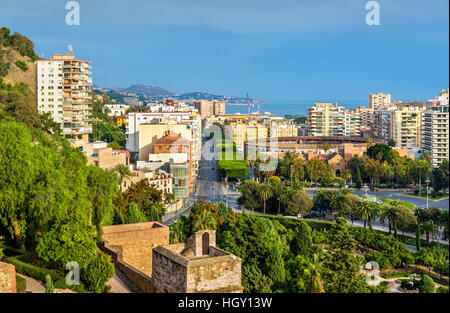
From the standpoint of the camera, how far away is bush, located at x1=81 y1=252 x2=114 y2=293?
419 inches

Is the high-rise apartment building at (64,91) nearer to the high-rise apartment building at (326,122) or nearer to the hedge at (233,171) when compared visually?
the hedge at (233,171)

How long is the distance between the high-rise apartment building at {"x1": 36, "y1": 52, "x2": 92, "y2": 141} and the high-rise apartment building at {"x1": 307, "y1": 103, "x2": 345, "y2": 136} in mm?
41920

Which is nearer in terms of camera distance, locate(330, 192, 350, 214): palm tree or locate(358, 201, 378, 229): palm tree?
locate(358, 201, 378, 229): palm tree

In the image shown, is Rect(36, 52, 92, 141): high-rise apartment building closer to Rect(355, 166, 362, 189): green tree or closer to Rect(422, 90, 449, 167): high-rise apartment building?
Rect(355, 166, 362, 189): green tree

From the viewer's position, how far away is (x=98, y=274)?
1069 centimetres

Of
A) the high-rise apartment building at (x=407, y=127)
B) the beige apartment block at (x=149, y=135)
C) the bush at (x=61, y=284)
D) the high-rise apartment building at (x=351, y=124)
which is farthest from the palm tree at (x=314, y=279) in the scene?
the high-rise apartment building at (x=351, y=124)

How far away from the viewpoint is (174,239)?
20.0m

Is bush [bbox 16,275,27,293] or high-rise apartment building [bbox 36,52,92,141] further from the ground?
high-rise apartment building [bbox 36,52,92,141]

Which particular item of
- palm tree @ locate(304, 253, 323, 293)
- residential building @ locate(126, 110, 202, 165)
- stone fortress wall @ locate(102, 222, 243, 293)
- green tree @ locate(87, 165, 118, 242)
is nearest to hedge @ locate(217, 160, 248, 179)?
residential building @ locate(126, 110, 202, 165)

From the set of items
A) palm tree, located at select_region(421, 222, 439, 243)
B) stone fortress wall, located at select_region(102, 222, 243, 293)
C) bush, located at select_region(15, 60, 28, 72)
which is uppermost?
bush, located at select_region(15, 60, 28, 72)

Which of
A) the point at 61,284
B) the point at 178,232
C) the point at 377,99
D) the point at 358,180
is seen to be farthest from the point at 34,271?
the point at 377,99

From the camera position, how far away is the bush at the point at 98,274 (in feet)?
34.9

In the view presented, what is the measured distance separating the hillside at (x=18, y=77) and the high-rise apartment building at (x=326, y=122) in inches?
1681
